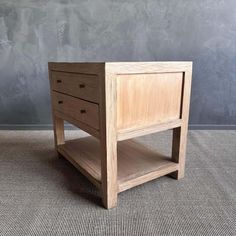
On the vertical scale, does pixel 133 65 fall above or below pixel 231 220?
above

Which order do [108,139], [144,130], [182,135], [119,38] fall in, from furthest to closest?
[119,38], [182,135], [144,130], [108,139]

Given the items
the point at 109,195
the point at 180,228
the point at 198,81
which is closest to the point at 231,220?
the point at 180,228

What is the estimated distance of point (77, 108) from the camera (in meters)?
0.99

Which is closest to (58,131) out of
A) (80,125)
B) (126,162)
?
(80,125)

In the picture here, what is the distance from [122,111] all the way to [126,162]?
0.36m

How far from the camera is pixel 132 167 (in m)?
1.03

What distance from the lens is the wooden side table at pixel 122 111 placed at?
0.79 meters

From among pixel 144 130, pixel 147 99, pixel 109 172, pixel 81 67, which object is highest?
pixel 81 67

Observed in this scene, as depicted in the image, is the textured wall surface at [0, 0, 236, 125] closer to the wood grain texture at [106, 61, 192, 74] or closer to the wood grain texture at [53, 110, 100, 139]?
A: the wood grain texture at [53, 110, 100, 139]

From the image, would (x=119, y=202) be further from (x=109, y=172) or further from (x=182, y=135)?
(x=182, y=135)

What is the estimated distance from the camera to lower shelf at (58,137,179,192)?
95 centimetres

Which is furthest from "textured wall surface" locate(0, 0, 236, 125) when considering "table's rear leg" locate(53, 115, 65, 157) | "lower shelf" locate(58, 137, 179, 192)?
"lower shelf" locate(58, 137, 179, 192)

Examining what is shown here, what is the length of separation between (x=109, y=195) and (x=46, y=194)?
1.07 ft

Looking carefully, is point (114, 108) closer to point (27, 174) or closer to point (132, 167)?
point (132, 167)
